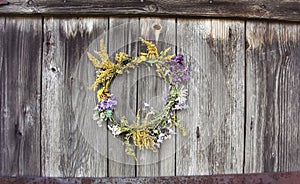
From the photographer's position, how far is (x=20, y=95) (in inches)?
61.8

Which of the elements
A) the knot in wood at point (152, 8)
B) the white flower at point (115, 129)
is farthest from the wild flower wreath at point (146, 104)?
the knot in wood at point (152, 8)

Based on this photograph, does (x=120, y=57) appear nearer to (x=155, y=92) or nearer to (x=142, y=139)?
(x=155, y=92)

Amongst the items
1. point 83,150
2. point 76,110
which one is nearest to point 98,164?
point 83,150

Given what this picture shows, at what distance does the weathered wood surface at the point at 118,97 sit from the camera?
1562 millimetres

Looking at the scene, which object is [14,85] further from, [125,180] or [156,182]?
[156,182]

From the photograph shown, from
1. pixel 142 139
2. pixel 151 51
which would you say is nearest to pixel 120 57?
pixel 151 51

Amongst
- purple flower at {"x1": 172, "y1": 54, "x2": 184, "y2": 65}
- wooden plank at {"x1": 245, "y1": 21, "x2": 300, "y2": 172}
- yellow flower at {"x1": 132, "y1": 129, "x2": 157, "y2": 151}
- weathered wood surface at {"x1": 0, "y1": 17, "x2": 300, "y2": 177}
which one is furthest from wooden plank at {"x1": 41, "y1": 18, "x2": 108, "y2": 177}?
wooden plank at {"x1": 245, "y1": 21, "x2": 300, "y2": 172}

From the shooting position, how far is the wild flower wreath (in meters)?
1.55

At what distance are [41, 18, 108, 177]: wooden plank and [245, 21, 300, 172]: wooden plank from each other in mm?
656

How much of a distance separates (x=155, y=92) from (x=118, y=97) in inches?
6.3

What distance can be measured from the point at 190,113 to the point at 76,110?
0.49 metres

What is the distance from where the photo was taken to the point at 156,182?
1509 millimetres

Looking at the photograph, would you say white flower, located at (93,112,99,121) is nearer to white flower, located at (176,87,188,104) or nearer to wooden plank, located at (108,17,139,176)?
wooden plank, located at (108,17,139,176)

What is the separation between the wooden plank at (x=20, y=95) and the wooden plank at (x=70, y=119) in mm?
41
